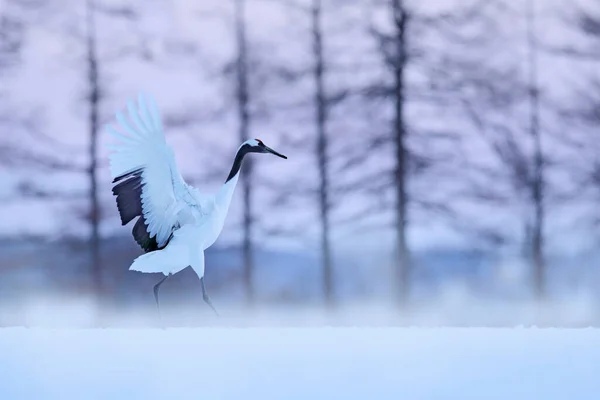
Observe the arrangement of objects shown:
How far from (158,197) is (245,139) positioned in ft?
6.36

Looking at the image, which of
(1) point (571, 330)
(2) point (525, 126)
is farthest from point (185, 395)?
(2) point (525, 126)

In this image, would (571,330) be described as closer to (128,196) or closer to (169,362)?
(169,362)

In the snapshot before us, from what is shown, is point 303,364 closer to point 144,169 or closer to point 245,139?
point 144,169

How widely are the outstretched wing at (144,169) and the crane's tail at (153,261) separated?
231mm

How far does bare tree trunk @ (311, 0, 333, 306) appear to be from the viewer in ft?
21.7

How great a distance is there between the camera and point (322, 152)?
669 centimetres

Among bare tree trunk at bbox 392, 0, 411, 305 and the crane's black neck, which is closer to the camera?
the crane's black neck

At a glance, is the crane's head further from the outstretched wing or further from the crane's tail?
the crane's tail

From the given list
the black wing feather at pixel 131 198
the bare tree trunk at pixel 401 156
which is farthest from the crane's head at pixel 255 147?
the bare tree trunk at pixel 401 156

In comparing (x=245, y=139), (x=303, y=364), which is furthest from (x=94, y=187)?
(x=303, y=364)

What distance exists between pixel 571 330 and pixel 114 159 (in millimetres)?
2914

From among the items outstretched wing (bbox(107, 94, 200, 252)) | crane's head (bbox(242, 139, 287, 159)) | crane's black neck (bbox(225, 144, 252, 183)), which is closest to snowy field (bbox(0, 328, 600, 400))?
outstretched wing (bbox(107, 94, 200, 252))

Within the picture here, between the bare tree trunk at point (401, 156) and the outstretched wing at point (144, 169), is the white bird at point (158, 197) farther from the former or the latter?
the bare tree trunk at point (401, 156)

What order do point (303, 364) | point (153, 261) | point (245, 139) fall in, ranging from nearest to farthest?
point (303, 364), point (153, 261), point (245, 139)
